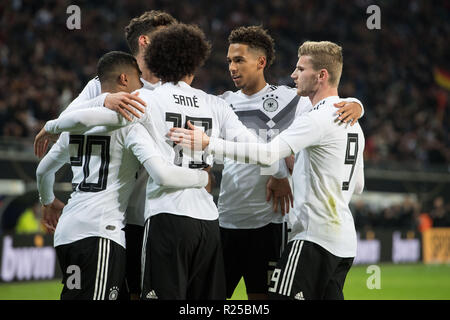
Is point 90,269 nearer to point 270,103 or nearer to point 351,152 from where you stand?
point 351,152

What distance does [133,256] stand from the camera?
4.70 meters

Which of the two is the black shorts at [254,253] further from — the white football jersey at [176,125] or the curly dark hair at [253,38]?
the curly dark hair at [253,38]

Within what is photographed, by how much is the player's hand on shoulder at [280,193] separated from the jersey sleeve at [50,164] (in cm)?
155

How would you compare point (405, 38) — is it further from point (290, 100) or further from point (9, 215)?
point (290, 100)

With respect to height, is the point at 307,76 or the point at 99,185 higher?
the point at 307,76

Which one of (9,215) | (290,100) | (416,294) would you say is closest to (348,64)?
(416,294)

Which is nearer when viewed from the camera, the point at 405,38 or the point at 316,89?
the point at 316,89

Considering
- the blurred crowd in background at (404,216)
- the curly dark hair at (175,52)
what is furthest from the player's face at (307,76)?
the blurred crowd in background at (404,216)

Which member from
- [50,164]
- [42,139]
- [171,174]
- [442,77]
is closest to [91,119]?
[171,174]

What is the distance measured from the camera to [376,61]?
77.7 feet

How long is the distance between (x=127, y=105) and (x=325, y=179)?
1339 mm

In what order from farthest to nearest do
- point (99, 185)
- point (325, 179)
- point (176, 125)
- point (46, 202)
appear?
point (46, 202) < point (325, 179) < point (99, 185) < point (176, 125)
